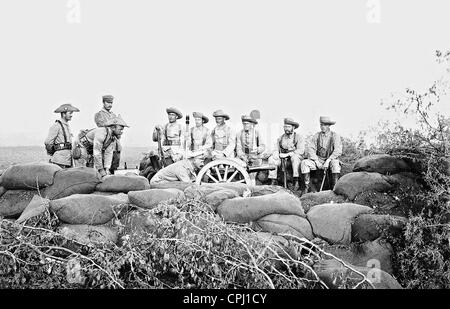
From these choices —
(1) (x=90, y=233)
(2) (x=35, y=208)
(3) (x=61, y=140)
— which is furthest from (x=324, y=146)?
(2) (x=35, y=208)

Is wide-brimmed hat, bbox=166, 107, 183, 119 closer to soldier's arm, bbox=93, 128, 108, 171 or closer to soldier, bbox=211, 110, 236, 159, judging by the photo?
soldier, bbox=211, 110, 236, 159

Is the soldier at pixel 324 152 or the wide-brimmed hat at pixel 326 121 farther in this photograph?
the wide-brimmed hat at pixel 326 121

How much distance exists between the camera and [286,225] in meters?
6.14

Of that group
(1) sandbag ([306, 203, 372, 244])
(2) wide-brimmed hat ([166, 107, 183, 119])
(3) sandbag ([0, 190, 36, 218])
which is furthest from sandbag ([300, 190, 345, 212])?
(3) sandbag ([0, 190, 36, 218])

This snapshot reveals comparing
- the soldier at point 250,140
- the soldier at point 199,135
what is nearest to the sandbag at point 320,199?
the soldier at point 250,140

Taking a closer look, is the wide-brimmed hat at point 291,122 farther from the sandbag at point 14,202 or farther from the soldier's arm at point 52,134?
the sandbag at point 14,202

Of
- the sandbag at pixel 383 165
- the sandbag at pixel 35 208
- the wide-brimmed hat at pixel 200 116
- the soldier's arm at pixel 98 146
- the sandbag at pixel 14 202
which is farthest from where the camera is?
the wide-brimmed hat at pixel 200 116

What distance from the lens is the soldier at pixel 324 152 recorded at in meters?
8.41

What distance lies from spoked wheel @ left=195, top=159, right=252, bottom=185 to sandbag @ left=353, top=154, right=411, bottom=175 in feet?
5.19

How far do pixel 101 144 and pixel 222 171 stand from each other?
1.83m

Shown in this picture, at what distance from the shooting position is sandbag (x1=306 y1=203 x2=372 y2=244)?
247 inches

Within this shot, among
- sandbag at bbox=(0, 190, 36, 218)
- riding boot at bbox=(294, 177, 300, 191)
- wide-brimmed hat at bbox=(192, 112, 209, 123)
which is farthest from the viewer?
wide-brimmed hat at bbox=(192, 112, 209, 123)
